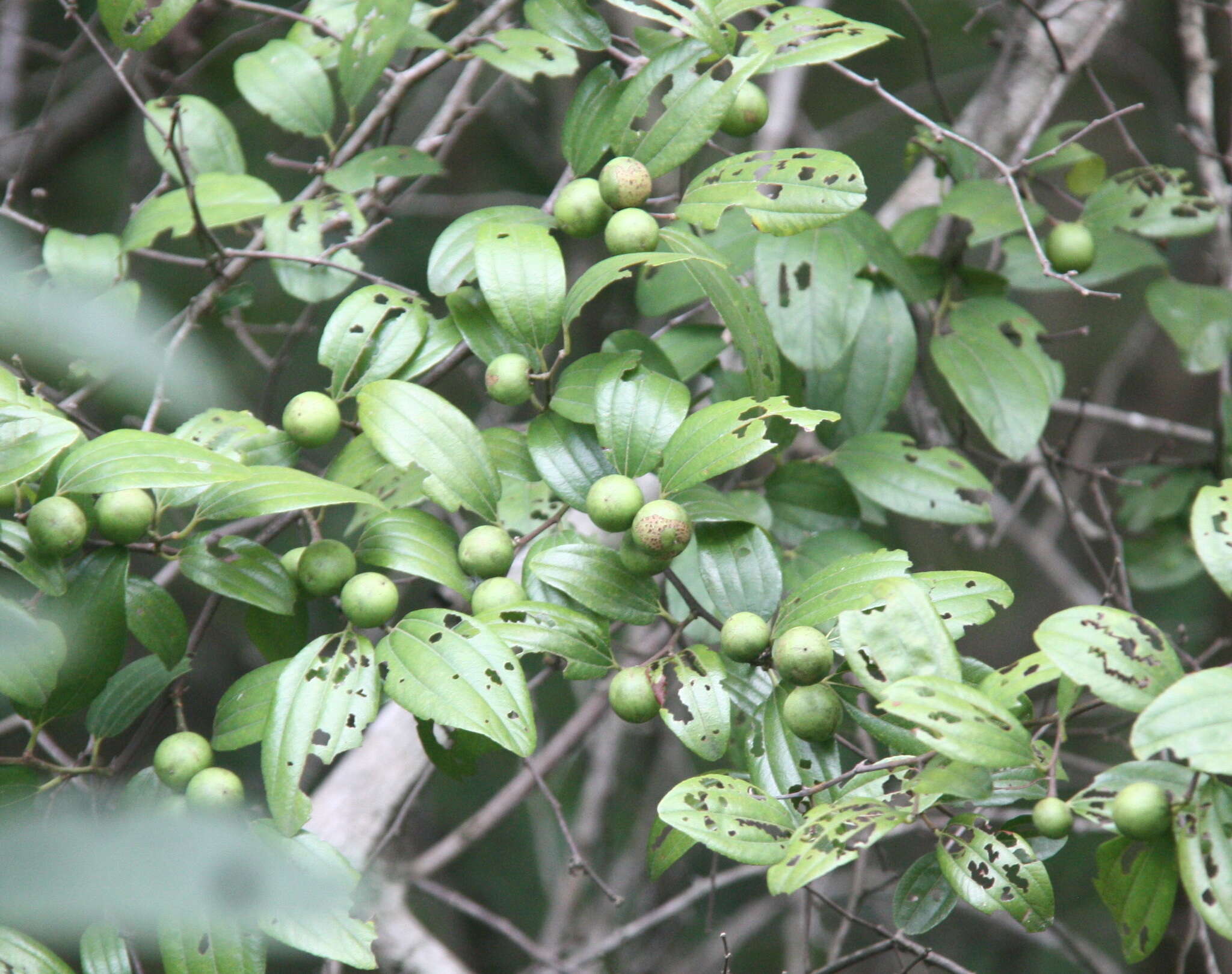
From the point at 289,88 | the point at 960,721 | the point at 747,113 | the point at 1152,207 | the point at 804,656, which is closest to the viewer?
the point at 960,721

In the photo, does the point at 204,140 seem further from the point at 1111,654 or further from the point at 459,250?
the point at 1111,654

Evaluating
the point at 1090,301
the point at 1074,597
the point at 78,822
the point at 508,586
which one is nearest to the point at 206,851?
the point at 78,822

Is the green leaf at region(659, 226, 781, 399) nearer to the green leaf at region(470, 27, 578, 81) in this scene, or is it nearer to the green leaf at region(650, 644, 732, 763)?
the green leaf at region(650, 644, 732, 763)

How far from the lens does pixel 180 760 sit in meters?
0.95

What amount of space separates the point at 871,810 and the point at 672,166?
2.17ft

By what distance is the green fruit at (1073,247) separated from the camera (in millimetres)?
1540

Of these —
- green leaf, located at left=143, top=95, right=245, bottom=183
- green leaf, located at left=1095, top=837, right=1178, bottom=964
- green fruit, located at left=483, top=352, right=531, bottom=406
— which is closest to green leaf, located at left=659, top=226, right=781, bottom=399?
green fruit, located at left=483, top=352, right=531, bottom=406

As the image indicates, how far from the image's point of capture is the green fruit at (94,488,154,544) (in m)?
0.93

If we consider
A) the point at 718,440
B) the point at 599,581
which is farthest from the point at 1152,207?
the point at 599,581

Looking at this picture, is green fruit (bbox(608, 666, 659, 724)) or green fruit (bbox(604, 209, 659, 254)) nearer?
green fruit (bbox(608, 666, 659, 724))

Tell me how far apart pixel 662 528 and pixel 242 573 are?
388mm

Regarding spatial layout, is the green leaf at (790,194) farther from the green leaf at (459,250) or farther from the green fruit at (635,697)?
the green fruit at (635,697)

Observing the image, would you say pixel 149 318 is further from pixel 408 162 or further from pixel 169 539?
pixel 169 539

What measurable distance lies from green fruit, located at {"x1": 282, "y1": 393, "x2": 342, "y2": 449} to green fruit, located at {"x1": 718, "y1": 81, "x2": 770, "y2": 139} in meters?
0.52
